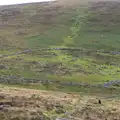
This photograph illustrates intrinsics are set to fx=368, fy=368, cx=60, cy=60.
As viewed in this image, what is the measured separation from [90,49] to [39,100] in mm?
46237

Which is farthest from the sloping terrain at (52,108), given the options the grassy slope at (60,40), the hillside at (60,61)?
the grassy slope at (60,40)

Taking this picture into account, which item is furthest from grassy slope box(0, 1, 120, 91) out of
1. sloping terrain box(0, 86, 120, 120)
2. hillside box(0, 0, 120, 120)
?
sloping terrain box(0, 86, 120, 120)

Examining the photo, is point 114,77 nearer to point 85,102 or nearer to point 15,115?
point 85,102

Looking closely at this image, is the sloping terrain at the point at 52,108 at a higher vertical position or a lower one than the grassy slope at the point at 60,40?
lower

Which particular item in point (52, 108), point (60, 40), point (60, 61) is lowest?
point (52, 108)

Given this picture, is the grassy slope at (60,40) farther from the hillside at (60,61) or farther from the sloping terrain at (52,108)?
the sloping terrain at (52,108)

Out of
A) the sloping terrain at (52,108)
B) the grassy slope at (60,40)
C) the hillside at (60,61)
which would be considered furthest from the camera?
the grassy slope at (60,40)

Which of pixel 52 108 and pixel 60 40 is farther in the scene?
pixel 60 40

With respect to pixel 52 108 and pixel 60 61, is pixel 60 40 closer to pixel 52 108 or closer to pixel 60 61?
pixel 60 61

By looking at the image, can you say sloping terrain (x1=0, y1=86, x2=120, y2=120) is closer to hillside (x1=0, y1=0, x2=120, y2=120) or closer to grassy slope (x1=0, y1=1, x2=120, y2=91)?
hillside (x1=0, y1=0, x2=120, y2=120)

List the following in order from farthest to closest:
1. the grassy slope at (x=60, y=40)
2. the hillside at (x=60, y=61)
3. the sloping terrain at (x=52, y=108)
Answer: the grassy slope at (x=60, y=40) → the hillside at (x=60, y=61) → the sloping terrain at (x=52, y=108)

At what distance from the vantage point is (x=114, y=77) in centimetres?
6094

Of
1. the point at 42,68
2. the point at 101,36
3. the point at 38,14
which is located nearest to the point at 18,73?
the point at 42,68

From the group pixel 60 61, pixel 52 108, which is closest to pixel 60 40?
pixel 60 61
